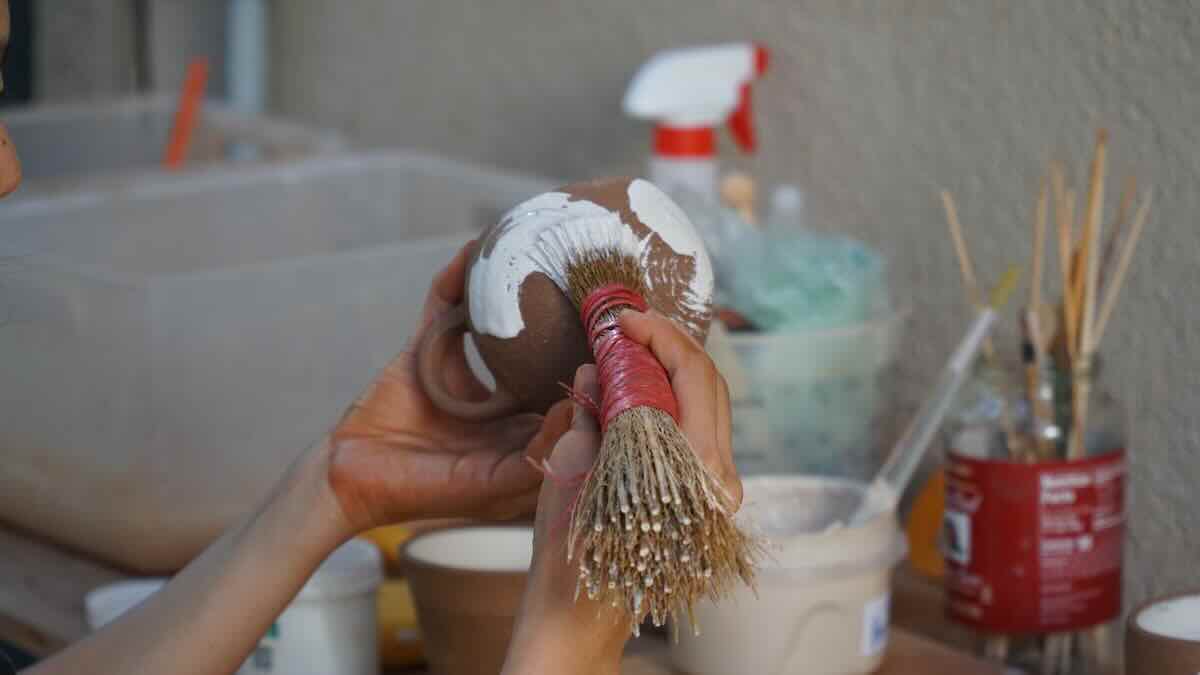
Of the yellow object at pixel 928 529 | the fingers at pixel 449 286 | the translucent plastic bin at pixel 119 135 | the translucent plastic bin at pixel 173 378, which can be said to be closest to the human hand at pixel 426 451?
the fingers at pixel 449 286

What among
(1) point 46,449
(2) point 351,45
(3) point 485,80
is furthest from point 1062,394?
(2) point 351,45

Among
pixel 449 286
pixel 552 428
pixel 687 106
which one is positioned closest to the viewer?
pixel 552 428

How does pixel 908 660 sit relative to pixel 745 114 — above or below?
below

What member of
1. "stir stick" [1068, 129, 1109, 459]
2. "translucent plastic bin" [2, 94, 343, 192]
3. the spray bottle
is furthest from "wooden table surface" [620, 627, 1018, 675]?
A: "translucent plastic bin" [2, 94, 343, 192]

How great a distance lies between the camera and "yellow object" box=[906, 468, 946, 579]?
1.28 meters

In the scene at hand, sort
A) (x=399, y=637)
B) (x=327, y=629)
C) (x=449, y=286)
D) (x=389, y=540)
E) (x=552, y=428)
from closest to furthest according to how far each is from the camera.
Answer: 1. (x=552, y=428)
2. (x=449, y=286)
3. (x=327, y=629)
4. (x=399, y=637)
5. (x=389, y=540)

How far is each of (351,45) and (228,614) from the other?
1.33 meters

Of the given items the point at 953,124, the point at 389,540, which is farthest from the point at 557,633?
the point at 953,124

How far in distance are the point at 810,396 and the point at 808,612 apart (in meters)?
0.30

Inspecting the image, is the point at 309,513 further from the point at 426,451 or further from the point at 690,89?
the point at 690,89

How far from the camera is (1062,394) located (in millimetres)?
1070

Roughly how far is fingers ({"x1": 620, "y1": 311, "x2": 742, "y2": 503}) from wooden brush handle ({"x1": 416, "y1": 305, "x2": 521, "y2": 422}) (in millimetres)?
178

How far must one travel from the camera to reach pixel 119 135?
2150mm

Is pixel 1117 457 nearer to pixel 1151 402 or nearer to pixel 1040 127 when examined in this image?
pixel 1151 402
